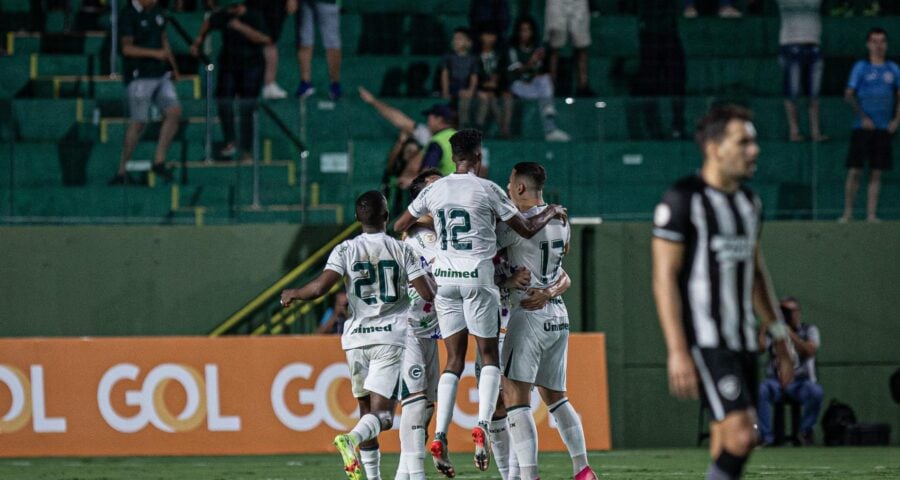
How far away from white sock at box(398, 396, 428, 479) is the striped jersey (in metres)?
3.25

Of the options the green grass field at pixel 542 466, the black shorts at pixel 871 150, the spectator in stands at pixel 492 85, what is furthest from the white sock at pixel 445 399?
the black shorts at pixel 871 150

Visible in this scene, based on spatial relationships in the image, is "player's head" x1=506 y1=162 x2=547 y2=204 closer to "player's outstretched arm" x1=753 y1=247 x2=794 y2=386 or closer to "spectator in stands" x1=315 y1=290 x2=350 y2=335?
"player's outstretched arm" x1=753 y1=247 x2=794 y2=386

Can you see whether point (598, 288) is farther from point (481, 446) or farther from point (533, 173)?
point (481, 446)

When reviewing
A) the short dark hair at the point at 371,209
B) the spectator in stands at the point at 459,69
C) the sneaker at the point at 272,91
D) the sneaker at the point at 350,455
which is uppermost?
the spectator in stands at the point at 459,69

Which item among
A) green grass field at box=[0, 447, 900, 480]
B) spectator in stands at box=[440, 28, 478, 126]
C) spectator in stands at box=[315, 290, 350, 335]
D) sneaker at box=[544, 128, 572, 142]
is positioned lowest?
green grass field at box=[0, 447, 900, 480]

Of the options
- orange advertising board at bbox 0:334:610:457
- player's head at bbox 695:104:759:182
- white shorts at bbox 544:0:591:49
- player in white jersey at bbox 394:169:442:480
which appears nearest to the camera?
player's head at bbox 695:104:759:182

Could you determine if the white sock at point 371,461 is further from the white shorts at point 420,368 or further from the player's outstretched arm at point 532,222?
the player's outstretched arm at point 532,222

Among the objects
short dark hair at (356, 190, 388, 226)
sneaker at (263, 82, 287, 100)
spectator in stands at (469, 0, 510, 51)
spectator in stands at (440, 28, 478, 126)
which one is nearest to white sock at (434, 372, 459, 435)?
short dark hair at (356, 190, 388, 226)

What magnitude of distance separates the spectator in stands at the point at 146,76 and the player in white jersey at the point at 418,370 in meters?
Answer: 6.43

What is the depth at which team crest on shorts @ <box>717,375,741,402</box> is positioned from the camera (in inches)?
274

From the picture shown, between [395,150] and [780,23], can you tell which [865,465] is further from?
[780,23]

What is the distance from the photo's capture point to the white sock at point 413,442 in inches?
391

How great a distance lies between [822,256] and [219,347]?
7.21 m

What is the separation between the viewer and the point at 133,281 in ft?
57.8
